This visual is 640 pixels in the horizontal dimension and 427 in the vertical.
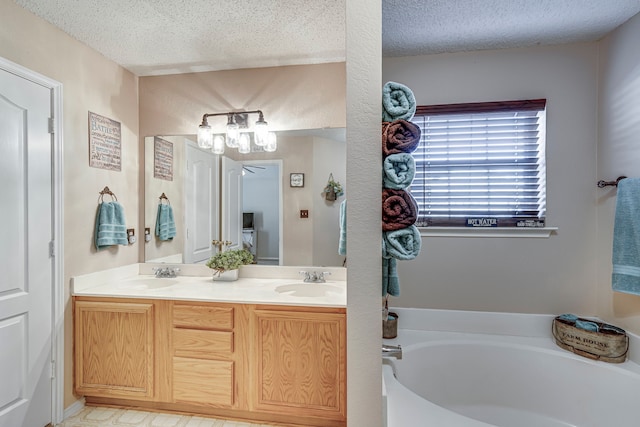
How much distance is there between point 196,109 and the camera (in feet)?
7.97

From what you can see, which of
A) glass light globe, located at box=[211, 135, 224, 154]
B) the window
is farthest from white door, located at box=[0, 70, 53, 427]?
the window

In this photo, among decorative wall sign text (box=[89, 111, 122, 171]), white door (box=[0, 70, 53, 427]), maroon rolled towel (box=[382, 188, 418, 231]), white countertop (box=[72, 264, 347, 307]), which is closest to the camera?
maroon rolled towel (box=[382, 188, 418, 231])

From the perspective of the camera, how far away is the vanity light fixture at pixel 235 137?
229 centimetres

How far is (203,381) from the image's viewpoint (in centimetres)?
182

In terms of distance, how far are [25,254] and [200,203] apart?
1.09m

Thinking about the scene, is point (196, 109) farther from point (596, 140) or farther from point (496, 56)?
point (596, 140)

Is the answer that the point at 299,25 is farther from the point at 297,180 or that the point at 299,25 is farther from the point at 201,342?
the point at 201,342

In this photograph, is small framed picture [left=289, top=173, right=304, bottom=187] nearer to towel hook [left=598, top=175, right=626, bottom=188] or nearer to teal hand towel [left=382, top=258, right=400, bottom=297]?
teal hand towel [left=382, top=258, right=400, bottom=297]

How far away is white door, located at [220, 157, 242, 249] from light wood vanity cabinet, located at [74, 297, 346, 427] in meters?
0.70

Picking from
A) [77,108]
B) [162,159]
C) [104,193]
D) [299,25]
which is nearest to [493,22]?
[299,25]

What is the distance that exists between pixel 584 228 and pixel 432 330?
121cm

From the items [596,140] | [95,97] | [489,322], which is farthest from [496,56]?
[95,97]

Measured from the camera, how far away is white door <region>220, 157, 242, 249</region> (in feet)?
7.82

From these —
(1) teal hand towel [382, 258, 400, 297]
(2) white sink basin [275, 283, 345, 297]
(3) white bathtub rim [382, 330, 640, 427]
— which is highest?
(1) teal hand towel [382, 258, 400, 297]
